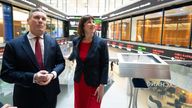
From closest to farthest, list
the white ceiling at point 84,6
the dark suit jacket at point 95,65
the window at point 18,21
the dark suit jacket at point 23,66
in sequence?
the dark suit jacket at point 23,66 → the dark suit jacket at point 95,65 → the window at point 18,21 → the white ceiling at point 84,6

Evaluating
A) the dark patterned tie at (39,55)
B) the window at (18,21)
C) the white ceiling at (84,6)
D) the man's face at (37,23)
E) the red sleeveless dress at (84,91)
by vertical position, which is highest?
the white ceiling at (84,6)

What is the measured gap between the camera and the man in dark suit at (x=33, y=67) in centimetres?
149

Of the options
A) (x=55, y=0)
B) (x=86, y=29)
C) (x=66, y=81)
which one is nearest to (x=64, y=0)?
(x=55, y=0)

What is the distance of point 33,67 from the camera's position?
1.54 m

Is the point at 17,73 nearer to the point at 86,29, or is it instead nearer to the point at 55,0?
the point at 86,29

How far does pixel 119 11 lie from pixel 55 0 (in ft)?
22.9

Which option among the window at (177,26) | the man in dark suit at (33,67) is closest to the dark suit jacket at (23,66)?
the man in dark suit at (33,67)

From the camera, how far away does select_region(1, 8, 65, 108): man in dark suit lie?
149 cm

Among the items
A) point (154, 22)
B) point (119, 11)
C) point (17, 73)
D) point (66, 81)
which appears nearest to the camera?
point (17, 73)

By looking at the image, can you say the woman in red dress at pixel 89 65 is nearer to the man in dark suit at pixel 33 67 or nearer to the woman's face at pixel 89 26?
the woman's face at pixel 89 26

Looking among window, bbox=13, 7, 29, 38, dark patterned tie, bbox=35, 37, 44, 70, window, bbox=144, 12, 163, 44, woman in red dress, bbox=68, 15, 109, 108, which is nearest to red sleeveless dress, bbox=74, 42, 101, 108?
woman in red dress, bbox=68, 15, 109, 108

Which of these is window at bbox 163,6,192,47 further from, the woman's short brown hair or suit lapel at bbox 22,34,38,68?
suit lapel at bbox 22,34,38,68

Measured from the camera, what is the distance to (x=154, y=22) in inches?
256

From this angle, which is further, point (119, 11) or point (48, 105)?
point (119, 11)
